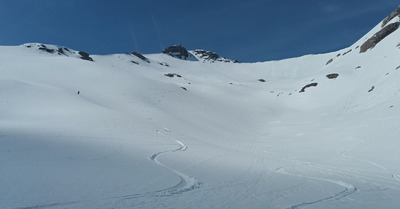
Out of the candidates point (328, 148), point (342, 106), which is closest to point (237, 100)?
point (342, 106)

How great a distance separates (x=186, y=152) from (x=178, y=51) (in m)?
152

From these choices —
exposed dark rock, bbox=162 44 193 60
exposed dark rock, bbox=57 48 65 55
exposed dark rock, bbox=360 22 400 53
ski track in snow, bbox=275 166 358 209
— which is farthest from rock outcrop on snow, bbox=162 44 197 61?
ski track in snow, bbox=275 166 358 209

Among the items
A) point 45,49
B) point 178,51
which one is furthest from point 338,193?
point 178,51

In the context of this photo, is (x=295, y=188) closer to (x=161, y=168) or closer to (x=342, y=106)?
(x=161, y=168)

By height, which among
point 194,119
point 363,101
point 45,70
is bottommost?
point 194,119

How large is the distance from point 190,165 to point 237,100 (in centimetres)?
4152

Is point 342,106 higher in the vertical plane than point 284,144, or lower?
higher

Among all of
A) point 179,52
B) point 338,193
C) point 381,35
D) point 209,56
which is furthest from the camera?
point 209,56

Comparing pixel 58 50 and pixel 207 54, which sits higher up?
pixel 207 54

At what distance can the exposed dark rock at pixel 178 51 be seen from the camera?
158 m

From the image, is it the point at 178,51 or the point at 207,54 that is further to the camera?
the point at 207,54

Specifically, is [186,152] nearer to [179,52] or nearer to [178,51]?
[179,52]

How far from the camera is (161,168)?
9.84 metres

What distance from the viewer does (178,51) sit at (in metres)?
162
